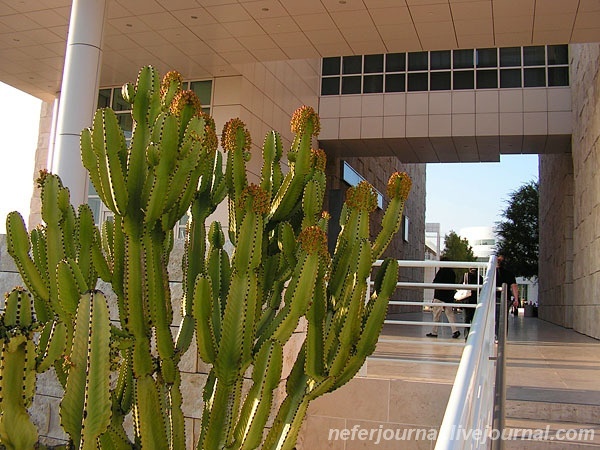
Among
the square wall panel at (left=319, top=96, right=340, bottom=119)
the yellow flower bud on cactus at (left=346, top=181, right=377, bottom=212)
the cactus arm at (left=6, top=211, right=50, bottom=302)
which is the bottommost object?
the cactus arm at (left=6, top=211, right=50, bottom=302)

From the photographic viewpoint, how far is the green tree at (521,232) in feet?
129

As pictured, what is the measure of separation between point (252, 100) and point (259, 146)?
1.14 m

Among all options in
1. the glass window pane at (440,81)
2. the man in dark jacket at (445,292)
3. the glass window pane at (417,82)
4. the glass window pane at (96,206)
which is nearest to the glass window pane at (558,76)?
the glass window pane at (440,81)

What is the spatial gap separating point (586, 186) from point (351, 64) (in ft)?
27.7

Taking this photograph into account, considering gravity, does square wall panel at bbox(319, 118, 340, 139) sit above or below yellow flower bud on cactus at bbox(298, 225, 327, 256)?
above

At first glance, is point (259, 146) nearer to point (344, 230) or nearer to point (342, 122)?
point (342, 122)

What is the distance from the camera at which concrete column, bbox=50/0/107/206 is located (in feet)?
33.1

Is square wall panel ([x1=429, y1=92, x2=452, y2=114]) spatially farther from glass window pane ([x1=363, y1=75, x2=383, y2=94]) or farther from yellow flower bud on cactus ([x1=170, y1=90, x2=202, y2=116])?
yellow flower bud on cactus ([x1=170, y1=90, x2=202, y2=116])

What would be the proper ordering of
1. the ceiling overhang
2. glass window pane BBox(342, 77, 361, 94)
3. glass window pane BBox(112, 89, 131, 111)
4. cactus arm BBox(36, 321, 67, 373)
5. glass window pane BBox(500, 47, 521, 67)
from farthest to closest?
glass window pane BBox(342, 77, 361, 94) < glass window pane BBox(500, 47, 521, 67) < glass window pane BBox(112, 89, 131, 111) < the ceiling overhang < cactus arm BBox(36, 321, 67, 373)

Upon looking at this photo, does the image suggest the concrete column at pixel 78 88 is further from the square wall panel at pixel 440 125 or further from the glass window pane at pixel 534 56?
the glass window pane at pixel 534 56

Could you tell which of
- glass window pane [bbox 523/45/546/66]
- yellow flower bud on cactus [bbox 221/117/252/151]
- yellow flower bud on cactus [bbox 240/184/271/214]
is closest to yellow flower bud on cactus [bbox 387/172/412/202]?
yellow flower bud on cactus [bbox 240/184/271/214]

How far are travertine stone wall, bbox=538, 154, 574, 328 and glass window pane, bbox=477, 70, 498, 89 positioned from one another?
3.44 m

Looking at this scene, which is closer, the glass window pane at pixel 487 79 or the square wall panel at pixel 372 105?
the glass window pane at pixel 487 79

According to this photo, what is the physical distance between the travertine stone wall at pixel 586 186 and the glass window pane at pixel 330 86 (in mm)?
6755
